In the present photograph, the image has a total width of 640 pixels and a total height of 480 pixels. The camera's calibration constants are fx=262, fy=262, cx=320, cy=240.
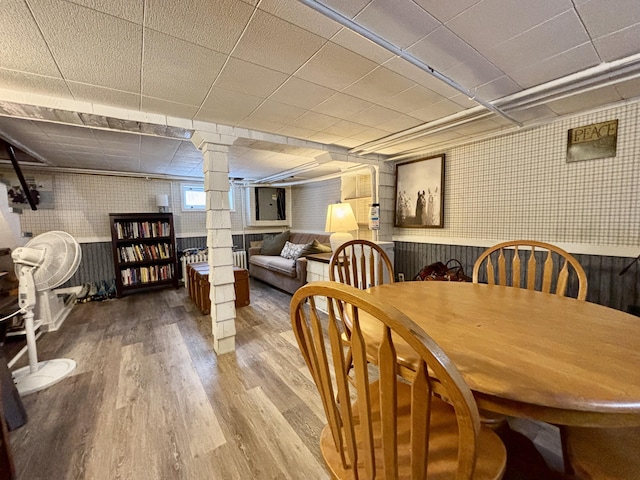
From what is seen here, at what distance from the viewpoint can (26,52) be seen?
1.29 metres

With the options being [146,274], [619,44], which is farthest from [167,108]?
[146,274]

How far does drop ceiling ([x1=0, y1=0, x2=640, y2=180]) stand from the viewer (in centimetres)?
111

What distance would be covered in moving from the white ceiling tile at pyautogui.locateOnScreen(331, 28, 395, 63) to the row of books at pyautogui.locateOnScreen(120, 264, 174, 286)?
14.7ft

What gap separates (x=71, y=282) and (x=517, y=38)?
18.8ft

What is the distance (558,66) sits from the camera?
1.52 metres

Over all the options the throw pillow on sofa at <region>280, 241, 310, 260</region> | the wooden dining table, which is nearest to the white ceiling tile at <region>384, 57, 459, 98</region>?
the wooden dining table

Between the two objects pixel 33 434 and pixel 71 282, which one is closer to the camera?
pixel 33 434

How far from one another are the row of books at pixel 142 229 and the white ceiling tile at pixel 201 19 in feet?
12.8

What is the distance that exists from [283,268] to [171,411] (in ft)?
8.37

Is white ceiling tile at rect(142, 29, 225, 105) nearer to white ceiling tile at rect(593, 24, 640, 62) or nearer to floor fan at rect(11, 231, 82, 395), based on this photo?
floor fan at rect(11, 231, 82, 395)

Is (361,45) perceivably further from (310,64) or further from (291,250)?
(291,250)

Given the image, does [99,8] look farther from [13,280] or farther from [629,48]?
[13,280]

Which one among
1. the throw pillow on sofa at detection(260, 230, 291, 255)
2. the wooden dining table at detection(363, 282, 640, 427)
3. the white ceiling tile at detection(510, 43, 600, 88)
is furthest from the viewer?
the throw pillow on sofa at detection(260, 230, 291, 255)

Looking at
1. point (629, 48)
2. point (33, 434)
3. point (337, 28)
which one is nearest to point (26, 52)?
point (337, 28)
